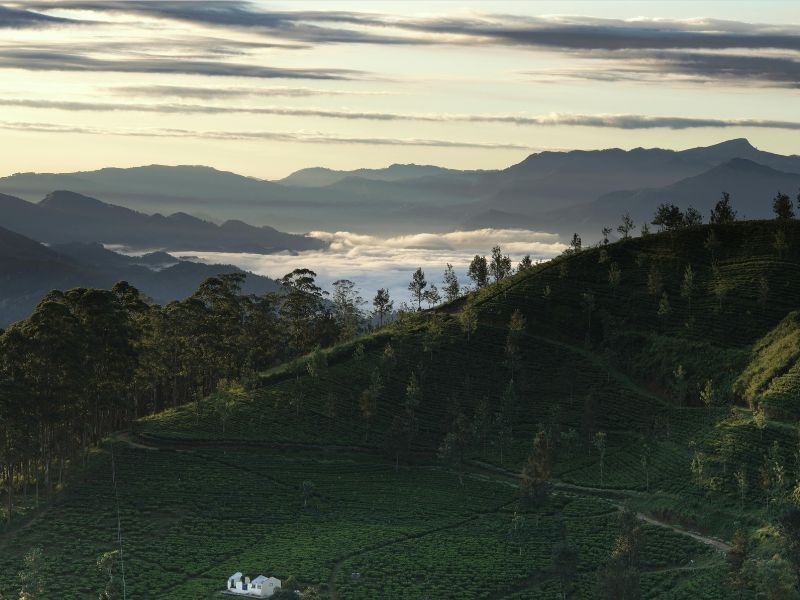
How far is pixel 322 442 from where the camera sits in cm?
13438

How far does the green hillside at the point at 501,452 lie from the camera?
315 feet

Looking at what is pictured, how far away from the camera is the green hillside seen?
9612 cm

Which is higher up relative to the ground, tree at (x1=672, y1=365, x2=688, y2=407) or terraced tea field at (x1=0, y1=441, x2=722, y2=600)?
tree at (x1=672, y1=365, x2=688, y2=407)

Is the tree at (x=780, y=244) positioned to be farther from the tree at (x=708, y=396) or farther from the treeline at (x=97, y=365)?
the treeline at (x=97, y=365)

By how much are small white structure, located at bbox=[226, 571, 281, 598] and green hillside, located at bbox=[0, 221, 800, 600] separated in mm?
2422

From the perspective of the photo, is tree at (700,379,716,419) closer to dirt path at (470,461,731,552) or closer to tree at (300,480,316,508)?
dirt path at (470,461,731,552)

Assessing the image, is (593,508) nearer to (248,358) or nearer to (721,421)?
(721,421)

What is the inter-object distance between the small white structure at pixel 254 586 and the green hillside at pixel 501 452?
7.95 feet

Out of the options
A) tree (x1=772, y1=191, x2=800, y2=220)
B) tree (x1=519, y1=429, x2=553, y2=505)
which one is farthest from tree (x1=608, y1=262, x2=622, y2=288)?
tree (x1=519, y1=429, x2=553, y2=505)

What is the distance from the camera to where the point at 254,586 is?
293ft

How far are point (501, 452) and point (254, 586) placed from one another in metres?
49.5

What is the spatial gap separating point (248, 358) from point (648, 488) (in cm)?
7098

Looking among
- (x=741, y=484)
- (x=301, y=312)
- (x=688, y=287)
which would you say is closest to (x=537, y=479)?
(x=741, y=484)

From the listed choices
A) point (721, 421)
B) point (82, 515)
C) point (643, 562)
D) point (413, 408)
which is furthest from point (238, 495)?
point (721, 421)
